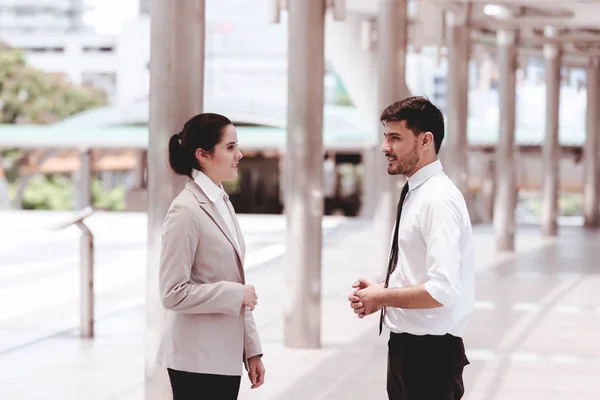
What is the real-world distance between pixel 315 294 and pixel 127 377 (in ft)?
6.76

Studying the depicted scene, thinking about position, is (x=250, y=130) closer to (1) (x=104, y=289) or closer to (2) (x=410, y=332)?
(1) (x=104, y=289)

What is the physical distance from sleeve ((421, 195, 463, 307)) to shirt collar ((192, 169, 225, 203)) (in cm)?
69

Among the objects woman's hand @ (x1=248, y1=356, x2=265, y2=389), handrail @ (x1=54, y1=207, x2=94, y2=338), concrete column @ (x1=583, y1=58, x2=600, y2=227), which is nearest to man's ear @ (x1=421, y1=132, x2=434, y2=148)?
woman's hand @ (x1=248, y1=356, x2=265, y2=389)

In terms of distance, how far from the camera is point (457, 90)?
18.9 m

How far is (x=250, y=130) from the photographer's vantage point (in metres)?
34.9

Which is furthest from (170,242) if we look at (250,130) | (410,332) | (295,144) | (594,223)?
(250,130)

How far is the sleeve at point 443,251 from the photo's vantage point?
327 cm

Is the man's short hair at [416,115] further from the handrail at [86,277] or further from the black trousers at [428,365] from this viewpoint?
the handrail at [86,277]

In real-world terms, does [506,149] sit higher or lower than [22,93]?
lower

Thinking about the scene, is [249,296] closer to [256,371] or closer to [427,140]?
[256,371]

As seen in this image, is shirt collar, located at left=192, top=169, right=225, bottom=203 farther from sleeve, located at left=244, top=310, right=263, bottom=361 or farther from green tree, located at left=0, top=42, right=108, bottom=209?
green tree, located at left=0, top=42, right=108, bottom=209

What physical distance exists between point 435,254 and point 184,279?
2.65 ft

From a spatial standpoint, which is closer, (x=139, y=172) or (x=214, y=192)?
(x=214, y=192)

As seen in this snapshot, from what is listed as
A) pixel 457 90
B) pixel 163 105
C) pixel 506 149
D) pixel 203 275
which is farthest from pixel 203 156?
pixel 506 149
